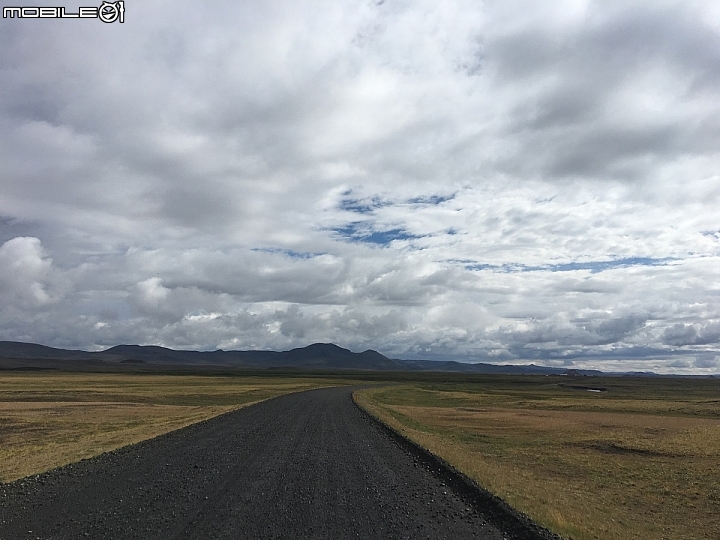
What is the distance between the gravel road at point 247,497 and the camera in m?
11.8

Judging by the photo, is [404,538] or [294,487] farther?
[294,487]

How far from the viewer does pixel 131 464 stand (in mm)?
19578

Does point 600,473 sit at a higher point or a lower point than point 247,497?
lower

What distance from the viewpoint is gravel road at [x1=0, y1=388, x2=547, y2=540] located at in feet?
38.6

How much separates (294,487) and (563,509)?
7.66m

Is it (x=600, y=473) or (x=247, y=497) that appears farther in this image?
(x=600, y=473)

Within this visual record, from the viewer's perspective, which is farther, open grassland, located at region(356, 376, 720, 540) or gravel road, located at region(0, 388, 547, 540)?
open grassland, located at region(356, 376, 720, 540)

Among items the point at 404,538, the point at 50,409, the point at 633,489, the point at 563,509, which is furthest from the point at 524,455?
the point at 50,409

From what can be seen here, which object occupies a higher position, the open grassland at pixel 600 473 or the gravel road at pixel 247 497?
the gravel road at pixel 247 497

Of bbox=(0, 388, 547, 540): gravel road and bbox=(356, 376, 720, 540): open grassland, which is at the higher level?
bbox=(0, 388, 547, 540): gravel road

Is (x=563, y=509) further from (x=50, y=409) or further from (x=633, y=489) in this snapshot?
(x=50, y=409)

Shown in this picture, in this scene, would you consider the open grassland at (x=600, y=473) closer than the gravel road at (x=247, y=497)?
No

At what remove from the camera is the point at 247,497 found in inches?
579

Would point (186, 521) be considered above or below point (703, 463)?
above
